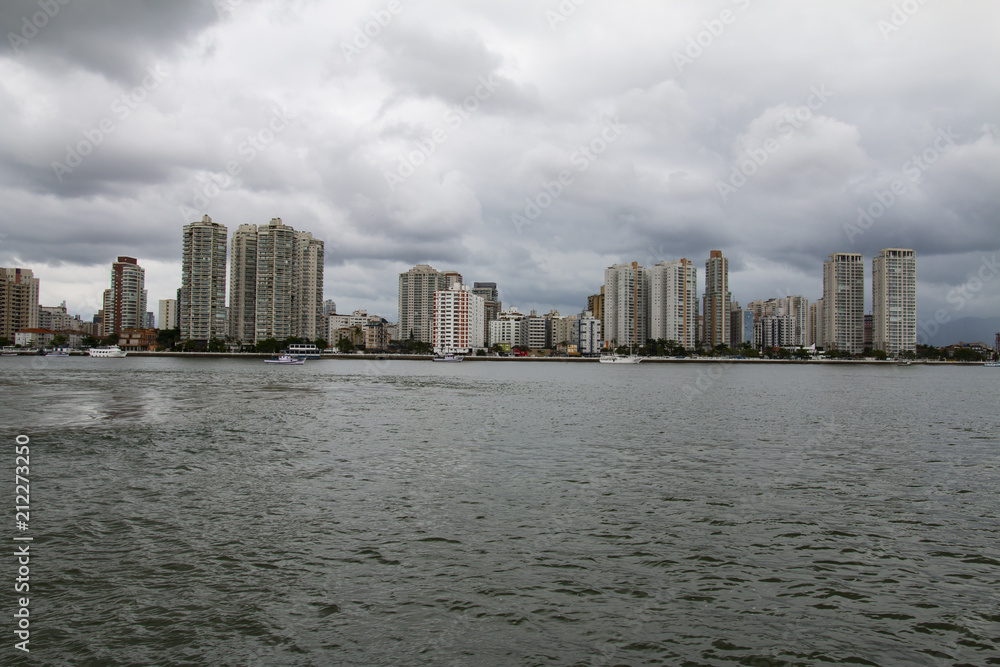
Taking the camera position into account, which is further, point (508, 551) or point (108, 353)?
point (108, 353)

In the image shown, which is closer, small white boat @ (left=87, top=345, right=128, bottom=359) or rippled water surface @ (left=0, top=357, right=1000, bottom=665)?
rippled water surface @ (left=0, top=357, right=1000, bottom=665)

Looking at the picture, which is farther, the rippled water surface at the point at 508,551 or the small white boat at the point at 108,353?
the small white boat at the point at 108,353

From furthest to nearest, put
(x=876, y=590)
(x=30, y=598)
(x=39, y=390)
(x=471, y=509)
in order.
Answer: (x=39, y=390), (x=471, y=509), (x=876, y=590), (x=30, y=598)

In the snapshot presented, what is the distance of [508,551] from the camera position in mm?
13539

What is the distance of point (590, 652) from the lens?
9.20 metres

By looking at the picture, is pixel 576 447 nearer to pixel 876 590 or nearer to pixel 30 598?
pixel 876 590

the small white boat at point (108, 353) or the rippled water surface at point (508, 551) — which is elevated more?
the small white boat at point (108, 353)

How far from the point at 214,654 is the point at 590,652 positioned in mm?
5610

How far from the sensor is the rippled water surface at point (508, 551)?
375 inches

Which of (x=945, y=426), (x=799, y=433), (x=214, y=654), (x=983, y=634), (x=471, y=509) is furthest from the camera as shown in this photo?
(x=945, y=426)

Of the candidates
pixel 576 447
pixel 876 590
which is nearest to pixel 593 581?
pixel 876 590

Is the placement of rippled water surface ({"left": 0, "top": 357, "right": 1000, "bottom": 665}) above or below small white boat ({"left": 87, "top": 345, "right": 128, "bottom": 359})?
below

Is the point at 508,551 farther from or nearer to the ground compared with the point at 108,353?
nearer to the ground

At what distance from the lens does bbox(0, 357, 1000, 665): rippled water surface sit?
9.52 meters
